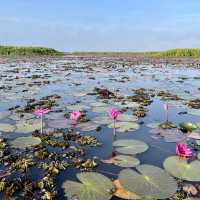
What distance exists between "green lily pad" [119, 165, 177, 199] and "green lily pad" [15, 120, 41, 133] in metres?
2.10

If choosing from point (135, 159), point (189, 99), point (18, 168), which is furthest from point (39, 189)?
point (189, 99)

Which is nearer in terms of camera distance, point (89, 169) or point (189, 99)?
point (89, 169)

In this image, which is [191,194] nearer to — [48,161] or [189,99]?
[48,161]

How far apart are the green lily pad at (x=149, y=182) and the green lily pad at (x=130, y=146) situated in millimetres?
566

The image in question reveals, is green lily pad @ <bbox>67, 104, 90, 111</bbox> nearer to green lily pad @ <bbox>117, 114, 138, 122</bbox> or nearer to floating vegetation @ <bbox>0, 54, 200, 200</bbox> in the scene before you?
floating vegetation @ <bbox>0, 54, 200, 200</bbox>

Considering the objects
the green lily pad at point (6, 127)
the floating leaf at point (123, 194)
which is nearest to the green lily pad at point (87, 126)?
the green lily pad at point (6, 127)

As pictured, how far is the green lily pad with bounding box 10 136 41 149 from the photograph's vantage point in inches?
173

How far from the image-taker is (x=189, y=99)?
816 cm

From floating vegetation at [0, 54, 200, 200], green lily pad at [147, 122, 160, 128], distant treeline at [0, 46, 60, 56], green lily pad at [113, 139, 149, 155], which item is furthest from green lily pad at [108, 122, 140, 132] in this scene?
distant treeline at [0, 46, 60, 56]

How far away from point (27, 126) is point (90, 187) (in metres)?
2.43

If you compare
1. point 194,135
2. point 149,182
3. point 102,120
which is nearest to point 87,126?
point 102,120

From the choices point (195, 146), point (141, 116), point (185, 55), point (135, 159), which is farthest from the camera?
point (185, 55)

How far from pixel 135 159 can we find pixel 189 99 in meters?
4.65

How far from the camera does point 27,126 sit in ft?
17.4
